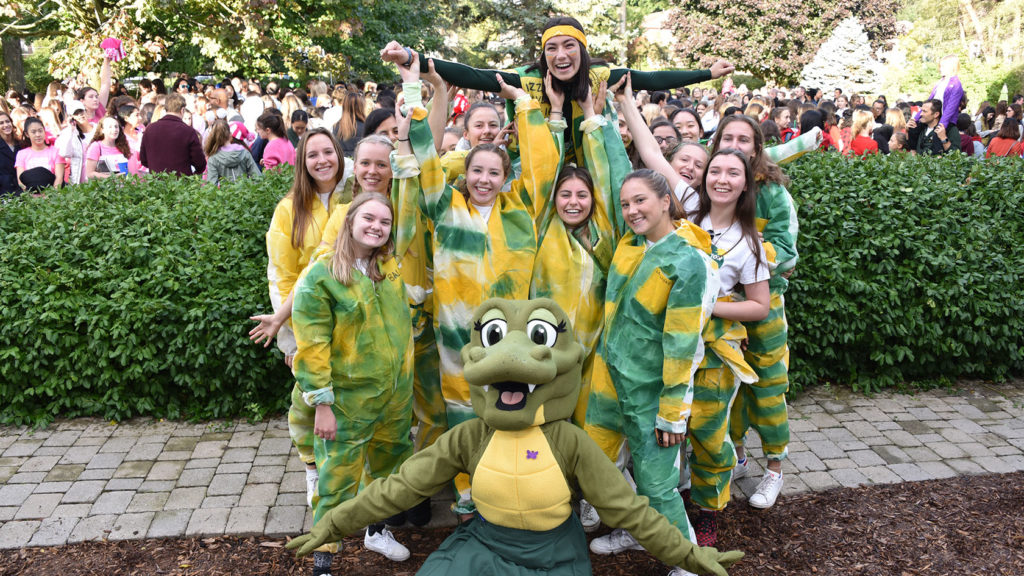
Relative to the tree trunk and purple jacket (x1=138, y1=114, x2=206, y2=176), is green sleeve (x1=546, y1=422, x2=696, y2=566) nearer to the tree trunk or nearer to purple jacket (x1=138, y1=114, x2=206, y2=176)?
purple jacket (x1=138, y1=114, x2=206, y2=176)

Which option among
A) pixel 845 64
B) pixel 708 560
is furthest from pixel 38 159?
pixel 845 64

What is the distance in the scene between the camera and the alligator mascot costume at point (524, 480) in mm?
2852

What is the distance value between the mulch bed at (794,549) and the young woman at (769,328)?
26cm

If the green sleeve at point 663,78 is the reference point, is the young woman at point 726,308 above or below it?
below

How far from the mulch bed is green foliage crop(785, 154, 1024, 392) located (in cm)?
147

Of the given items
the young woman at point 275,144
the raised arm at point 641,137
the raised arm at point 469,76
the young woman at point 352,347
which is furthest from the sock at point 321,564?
the young woman at point 275,144

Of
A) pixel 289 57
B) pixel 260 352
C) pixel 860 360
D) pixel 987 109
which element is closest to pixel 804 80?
pixel 987 109

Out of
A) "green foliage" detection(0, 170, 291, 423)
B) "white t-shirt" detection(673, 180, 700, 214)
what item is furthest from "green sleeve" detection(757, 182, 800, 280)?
"green foliage" detection(0, 170, 291, 423)

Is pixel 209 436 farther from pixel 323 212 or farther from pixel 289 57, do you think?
pixel 289 57

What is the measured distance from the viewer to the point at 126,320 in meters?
4.81

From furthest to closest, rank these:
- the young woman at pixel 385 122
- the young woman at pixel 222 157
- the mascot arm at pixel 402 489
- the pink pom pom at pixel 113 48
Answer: the pink pom pom at pixel 113 48, the young woman at pixel 222 157, the young woman at pixel 385 122, the mascot arm at pixel 402 489

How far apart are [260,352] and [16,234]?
187 centimetres

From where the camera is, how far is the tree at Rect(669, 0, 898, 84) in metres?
Answer: 31.3

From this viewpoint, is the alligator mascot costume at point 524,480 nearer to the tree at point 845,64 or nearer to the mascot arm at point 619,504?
the mascot arm at point 619,504
